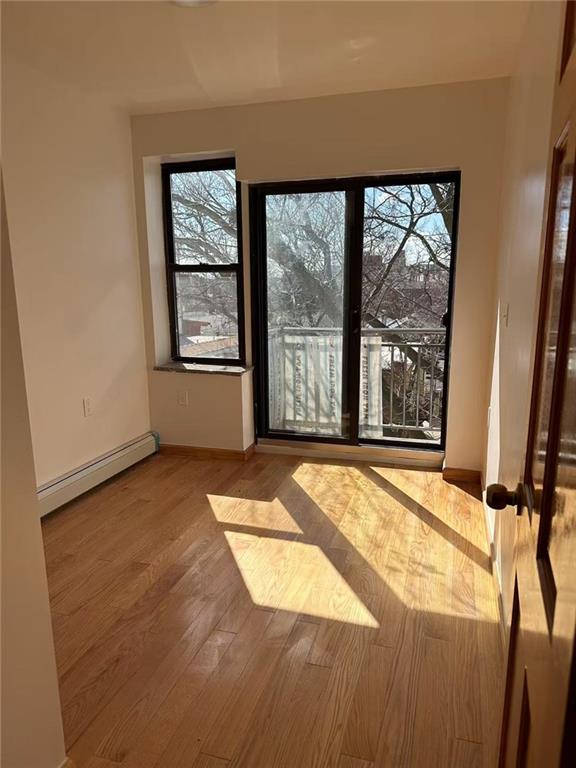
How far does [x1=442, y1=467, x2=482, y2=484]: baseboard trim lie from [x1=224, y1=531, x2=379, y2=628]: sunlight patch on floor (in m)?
1.30

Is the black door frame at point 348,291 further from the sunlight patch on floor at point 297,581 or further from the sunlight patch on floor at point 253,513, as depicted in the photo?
the sunlight patch on floor at point 297,581

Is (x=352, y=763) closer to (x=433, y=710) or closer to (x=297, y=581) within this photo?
(x=433, y=710)

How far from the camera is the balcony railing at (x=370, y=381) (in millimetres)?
3811

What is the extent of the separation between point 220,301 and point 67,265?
117cm

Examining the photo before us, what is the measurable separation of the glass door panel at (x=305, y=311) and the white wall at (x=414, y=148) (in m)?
0.29

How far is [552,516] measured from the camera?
72cm

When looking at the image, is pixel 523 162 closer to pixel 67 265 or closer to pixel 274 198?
pixel 274 198

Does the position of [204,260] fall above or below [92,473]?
above

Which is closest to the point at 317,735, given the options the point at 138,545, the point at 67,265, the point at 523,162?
the point at 138,545

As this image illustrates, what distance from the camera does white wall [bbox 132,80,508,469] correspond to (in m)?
3.20

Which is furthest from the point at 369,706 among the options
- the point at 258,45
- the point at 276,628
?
the point at 258,45

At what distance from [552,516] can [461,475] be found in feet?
9.84

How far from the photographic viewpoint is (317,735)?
64.4 inches

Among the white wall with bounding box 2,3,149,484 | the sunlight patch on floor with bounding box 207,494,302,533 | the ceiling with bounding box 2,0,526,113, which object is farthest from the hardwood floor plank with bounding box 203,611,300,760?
the ceiling with bounding box 2,0,526,113
